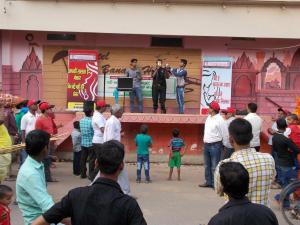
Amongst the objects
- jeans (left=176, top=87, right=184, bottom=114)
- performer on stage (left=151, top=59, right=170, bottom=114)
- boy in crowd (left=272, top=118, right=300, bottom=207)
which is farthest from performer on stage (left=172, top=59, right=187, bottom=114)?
boy in crowd (left=272, top=118, right=300, bottom=207)

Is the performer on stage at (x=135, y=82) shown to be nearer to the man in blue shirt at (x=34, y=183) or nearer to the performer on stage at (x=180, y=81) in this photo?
the performer on stage at (x=180, y=81)

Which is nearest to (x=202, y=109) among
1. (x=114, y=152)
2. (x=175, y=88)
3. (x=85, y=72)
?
(x=175, y=88)

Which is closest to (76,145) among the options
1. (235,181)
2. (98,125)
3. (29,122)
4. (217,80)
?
(98,125)

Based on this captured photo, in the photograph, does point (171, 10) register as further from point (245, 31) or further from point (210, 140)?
point (210, 140)

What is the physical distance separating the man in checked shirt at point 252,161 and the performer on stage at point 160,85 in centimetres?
1109

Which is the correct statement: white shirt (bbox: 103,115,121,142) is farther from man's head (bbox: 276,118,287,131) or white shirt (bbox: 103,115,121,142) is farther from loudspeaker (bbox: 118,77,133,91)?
loudspeaker (bbox: 118,77,133,91)

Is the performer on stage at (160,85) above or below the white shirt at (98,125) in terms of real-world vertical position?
above

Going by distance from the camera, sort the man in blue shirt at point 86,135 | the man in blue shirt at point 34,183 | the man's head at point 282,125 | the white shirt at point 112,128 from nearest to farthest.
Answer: the man in blue shirt at point 34,183, the man's head at point 282,125, the white shirt at point 112,128, the man in blue shirt at point 86,135

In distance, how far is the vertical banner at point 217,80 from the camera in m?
16.2

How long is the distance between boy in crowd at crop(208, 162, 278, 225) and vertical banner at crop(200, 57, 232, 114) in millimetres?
12925

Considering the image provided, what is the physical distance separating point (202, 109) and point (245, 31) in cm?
268

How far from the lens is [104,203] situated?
323cm

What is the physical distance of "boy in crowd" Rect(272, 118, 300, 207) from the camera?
9219 millimetres

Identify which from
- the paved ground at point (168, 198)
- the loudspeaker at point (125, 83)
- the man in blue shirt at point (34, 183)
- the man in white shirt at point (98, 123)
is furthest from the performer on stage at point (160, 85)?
the man in blue shirt at point (34, 183)
